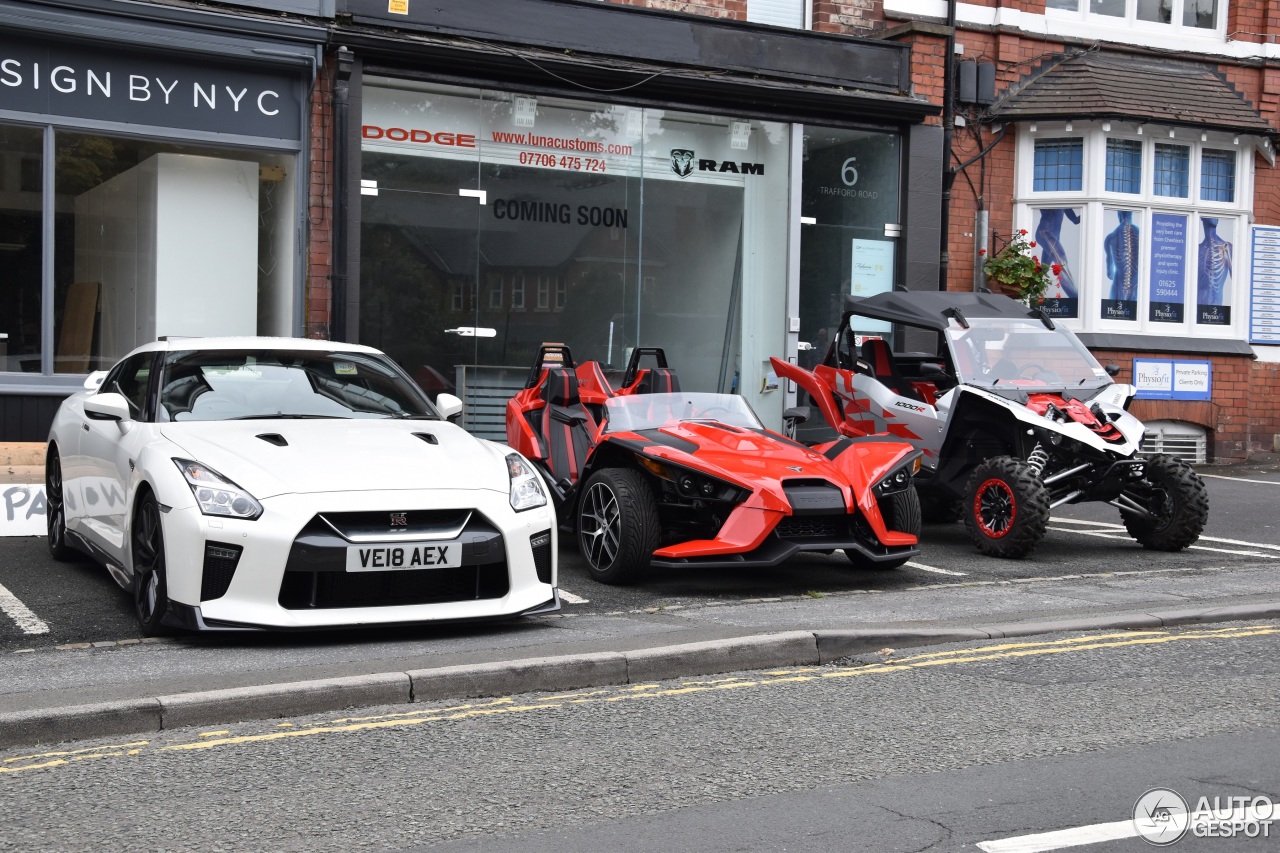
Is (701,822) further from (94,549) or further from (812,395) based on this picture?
(812,395)

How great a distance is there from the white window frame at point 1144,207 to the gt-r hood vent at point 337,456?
11.7 m

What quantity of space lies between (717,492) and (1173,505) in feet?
13.1

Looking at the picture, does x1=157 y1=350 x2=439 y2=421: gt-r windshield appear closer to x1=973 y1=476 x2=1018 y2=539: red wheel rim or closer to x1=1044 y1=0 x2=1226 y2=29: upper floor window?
x1=973 y1=476 x2=1018 y2=539: red wheel rim

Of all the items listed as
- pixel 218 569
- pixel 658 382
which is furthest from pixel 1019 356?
pixel 218 569

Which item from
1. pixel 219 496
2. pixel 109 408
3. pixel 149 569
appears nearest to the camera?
pixel 219 496

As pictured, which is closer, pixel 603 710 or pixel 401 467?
pixel 603 710

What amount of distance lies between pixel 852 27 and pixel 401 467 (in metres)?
11.5

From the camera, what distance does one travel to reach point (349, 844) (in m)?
3.98

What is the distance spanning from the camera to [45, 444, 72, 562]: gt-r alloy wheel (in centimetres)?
890

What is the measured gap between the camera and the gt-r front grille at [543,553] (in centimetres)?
687

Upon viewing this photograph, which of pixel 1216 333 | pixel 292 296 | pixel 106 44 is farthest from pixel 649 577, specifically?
pixel 1216 333

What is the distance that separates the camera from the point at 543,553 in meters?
6.94

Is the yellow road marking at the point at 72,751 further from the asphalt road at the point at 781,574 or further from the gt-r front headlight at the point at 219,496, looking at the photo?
the asphalt road at the point at 781,574

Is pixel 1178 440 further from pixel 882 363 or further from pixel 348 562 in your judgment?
pixel 348 562
